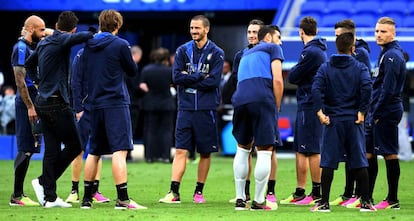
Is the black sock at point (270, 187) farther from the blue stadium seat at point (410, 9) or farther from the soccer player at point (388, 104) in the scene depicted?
the blue stadium seat at point (410, 9)

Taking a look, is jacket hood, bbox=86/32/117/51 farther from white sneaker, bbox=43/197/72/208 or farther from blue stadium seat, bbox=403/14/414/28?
blue stadium seat, bbox=403/14/414/28

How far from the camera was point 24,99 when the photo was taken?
39.7ft

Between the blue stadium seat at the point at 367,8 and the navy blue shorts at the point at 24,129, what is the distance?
574 inches

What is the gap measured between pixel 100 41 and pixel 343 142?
2692 mm

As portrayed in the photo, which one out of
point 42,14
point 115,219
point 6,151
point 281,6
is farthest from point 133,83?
point 115,219

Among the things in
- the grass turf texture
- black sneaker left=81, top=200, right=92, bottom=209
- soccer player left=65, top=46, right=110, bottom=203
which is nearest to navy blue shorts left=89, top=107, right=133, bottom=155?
black sneaker left=81, top=200, right=92, bottom=209

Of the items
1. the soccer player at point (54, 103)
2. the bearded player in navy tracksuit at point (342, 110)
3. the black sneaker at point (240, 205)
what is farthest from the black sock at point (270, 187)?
the soccer player at point (54, 103)

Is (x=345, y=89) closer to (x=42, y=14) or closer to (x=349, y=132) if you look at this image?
(x=349, y=132)

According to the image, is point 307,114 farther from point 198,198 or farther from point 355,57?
point 198,198

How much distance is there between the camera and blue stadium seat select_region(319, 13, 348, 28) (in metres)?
25.4

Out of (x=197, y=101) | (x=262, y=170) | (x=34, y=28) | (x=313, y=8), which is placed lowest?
(x=262, y=170)

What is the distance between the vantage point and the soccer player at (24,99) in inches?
477

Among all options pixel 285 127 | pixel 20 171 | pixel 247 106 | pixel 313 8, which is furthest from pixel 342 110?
pixel 313 8

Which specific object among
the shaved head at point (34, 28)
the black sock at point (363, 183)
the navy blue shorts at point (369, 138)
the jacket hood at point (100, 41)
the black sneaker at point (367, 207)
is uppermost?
the shaved head at point (34, 28)
